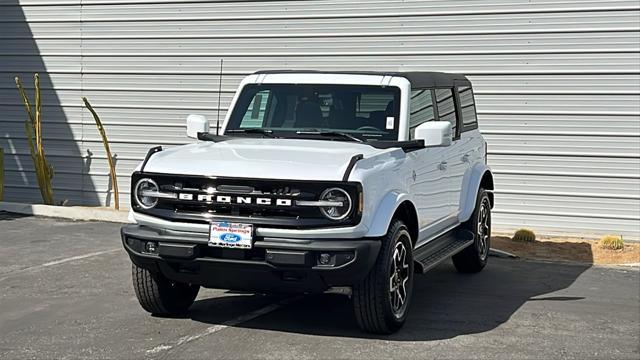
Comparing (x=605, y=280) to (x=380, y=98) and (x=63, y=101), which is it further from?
(x=63, y=101)

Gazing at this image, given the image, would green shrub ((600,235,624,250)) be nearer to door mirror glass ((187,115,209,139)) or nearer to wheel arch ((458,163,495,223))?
wheel arch ((458,163,495,223))

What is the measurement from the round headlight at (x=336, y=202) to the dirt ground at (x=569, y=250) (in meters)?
4.76

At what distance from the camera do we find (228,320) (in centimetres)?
654

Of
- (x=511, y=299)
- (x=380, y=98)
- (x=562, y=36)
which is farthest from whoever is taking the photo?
(x=562, y=36)

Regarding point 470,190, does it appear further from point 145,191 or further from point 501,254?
point 145,191

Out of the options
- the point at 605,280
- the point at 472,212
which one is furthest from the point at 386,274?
the point at 605,280

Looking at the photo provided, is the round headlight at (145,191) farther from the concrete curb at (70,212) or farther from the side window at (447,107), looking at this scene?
the concrete curb at (70,212)

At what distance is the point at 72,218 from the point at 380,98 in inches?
261

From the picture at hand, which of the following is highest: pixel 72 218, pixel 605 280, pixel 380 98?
pixel 380 98

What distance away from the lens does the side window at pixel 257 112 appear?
7301 mm

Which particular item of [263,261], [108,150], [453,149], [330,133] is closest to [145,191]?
[263,261]

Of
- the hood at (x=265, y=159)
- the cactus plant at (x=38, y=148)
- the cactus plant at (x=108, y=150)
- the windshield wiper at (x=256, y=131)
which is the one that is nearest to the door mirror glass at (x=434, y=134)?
the hood at (x=265, y=159)

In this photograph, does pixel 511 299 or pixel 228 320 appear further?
pixel 511 299

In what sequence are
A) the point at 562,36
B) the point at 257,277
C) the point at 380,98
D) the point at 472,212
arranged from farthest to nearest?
the point at 562,36
the point at 472,212
the point at 380,98
the point at 257,277
